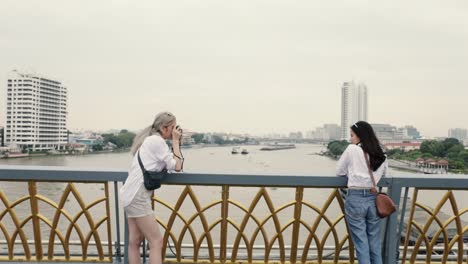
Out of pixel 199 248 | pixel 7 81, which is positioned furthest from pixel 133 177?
pixel 7 81

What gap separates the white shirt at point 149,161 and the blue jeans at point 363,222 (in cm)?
135

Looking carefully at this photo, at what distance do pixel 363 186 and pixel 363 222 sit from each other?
279 mm

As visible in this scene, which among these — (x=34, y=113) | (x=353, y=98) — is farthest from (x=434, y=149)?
(x=34, y=113)

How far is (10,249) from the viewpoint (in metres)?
3.50

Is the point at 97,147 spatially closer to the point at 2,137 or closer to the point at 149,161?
the point at 2,137

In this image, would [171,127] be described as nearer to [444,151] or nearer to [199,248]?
[199,248]

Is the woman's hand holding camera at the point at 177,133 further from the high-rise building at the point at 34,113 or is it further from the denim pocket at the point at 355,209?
the high-rise building at the point at 34,113

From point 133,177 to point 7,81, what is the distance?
9845cm

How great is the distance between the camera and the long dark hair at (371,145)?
9.94 feet

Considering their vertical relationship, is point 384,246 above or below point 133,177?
below

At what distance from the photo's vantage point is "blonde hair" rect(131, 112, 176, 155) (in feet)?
9.74

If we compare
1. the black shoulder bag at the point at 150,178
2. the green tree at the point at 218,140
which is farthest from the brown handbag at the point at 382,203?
the green tree at the point at 218,140

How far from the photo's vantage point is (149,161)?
9.54ft

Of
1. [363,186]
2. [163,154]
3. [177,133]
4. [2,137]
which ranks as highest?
[177,133]
